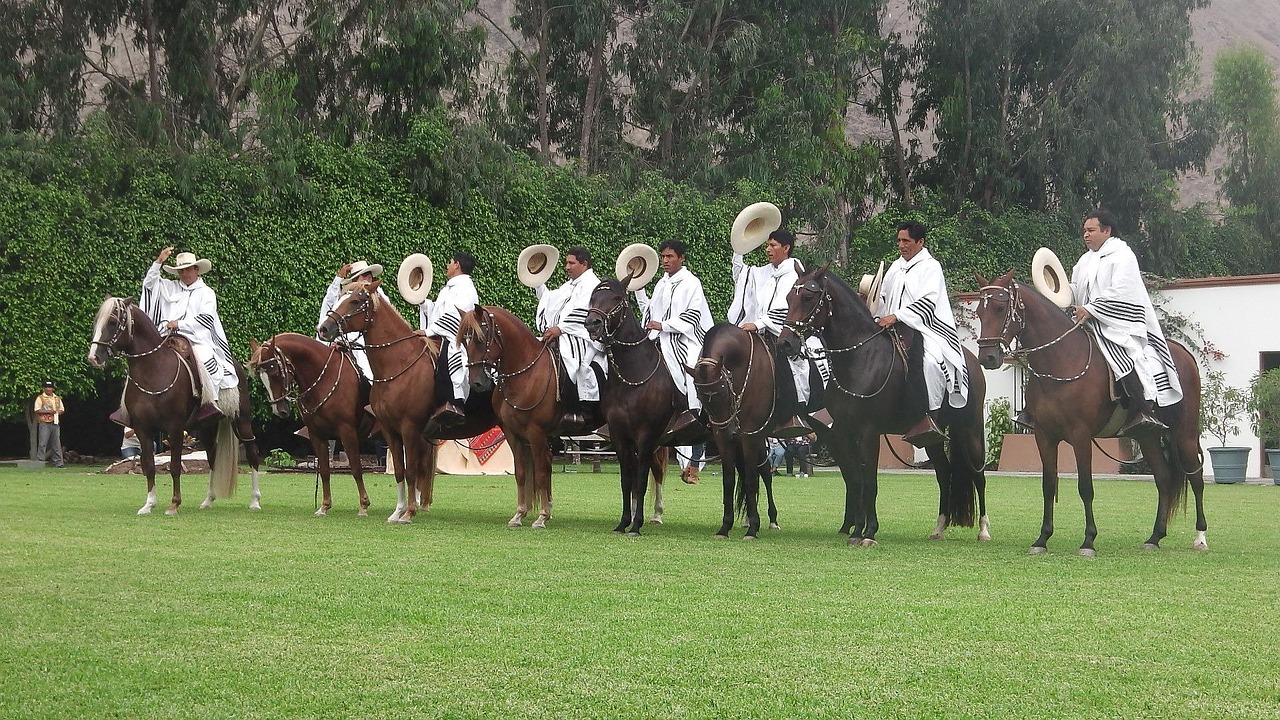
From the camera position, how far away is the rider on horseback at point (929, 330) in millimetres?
11500

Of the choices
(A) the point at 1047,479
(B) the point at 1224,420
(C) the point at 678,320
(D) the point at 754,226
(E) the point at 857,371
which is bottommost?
(A) the point at 1047,479

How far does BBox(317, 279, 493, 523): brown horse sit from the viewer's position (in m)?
13.7

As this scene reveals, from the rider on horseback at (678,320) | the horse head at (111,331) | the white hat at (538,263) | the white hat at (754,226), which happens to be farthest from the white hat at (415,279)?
the white hat at (754,226)

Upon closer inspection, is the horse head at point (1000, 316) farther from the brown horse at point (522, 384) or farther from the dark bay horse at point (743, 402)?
the brown horse at point (522, 384)

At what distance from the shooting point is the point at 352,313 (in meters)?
13.7

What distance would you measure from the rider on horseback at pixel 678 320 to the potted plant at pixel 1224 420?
16.2 m

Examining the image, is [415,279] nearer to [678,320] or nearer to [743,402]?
[678,320]

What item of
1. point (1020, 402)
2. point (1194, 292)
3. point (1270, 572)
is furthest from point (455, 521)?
point (1194, 292)

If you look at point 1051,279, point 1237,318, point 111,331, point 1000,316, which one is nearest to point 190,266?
point 111,331

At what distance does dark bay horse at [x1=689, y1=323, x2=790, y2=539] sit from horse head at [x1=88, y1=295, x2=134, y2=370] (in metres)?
5.89

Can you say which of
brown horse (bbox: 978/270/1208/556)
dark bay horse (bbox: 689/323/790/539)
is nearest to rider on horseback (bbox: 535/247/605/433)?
dark bay horse (bbox: 689/323/790/539)

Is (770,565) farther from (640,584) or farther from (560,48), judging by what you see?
(560,48)

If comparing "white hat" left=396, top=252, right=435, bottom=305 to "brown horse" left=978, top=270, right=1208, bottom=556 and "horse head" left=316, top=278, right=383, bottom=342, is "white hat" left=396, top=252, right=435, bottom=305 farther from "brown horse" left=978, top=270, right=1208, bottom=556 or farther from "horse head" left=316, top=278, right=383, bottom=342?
"brown horse" left=978, top=270, right=1208, bottom=556

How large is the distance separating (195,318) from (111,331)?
3.93 ft
